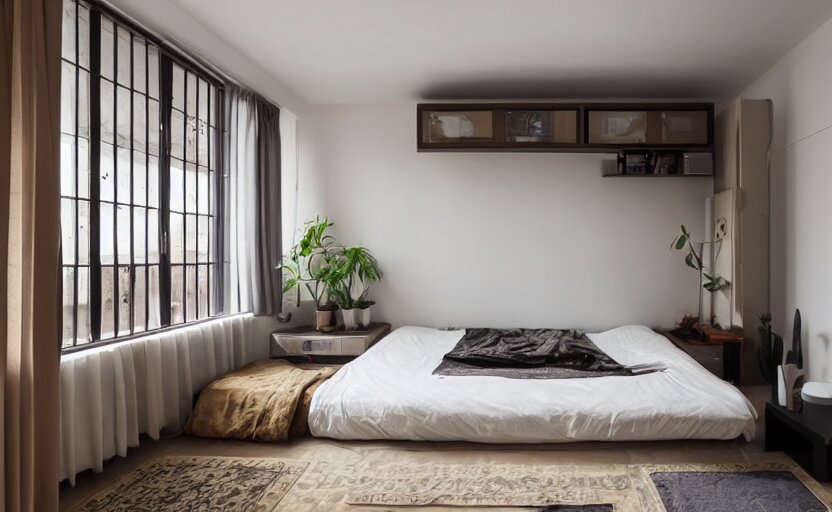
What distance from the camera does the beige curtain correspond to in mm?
1836

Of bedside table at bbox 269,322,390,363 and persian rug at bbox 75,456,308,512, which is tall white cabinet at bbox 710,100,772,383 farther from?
persian rug at bbox 75,456,308,512

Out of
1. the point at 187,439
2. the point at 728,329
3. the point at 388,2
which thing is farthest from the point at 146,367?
the point at 728,329

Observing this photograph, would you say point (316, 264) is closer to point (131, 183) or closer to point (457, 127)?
point (457, 127)

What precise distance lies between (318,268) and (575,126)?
254 centimetres

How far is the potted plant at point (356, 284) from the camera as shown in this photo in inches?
167

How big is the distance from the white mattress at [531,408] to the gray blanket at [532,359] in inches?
5.1

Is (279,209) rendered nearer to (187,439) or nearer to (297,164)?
(297,164)

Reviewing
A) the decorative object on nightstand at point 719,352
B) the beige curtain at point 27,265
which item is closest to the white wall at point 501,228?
the decorative object on nightstand at point 719,352

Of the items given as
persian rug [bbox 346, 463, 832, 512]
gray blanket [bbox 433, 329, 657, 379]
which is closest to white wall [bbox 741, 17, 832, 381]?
gray blanket [bbox 433, 329, 657, 379]

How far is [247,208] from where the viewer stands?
3.85 metres

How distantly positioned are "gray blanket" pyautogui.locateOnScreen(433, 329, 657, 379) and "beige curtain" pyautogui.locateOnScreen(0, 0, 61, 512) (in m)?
1.97

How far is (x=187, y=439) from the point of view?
9.60 ft

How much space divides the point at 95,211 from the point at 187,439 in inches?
54.5

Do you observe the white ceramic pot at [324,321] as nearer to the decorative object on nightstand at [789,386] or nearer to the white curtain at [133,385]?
the white curtain at [133,385]
